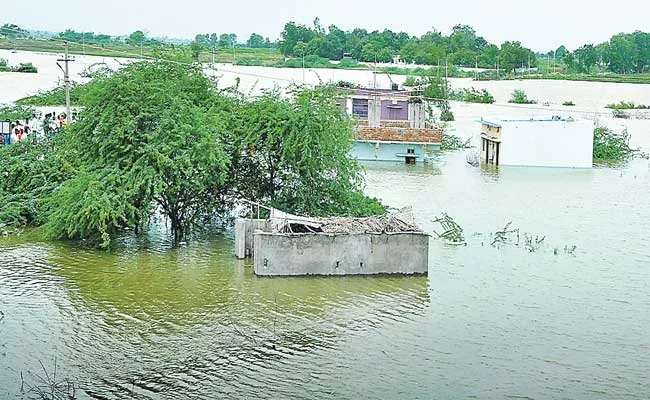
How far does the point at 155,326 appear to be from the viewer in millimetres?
14438

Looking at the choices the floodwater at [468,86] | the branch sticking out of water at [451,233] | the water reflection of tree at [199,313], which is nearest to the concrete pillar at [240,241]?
the water reflection of tree at [199,313]

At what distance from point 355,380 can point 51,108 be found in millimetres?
27707

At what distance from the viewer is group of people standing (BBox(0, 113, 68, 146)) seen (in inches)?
1099

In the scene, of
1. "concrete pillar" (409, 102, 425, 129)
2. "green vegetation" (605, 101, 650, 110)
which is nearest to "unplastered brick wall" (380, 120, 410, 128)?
"concrete pillar" (409, 102, 425, 129)

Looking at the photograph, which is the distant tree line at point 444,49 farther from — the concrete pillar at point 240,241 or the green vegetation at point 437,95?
the concrete pillar at point 240,241

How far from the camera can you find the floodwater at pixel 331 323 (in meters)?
12.2

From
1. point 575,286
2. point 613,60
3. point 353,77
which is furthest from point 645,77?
point 575,286

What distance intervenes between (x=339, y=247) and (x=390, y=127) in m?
22.7

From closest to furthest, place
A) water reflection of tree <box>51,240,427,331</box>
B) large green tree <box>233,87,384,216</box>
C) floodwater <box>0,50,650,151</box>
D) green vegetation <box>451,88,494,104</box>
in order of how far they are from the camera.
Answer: water reflection of tree <box>51,240,427,331</box> < large green tree <box>233,87,384,216</box> < floodwater <box>0,50,650,151</box> < green vegetation <box>451,88,494,104</box>

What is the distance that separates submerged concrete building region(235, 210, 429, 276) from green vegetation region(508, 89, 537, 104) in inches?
2064

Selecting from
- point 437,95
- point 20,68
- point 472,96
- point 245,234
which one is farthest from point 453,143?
point 245,234

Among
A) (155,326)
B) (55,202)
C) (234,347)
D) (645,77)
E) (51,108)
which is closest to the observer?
(234,347)

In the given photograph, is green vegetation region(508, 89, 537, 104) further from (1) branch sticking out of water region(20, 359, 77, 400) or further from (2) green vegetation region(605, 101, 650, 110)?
(1) branch sticking out of water region(20, 359, 77, 400)

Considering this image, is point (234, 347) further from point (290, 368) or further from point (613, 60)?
point (613, 60)
